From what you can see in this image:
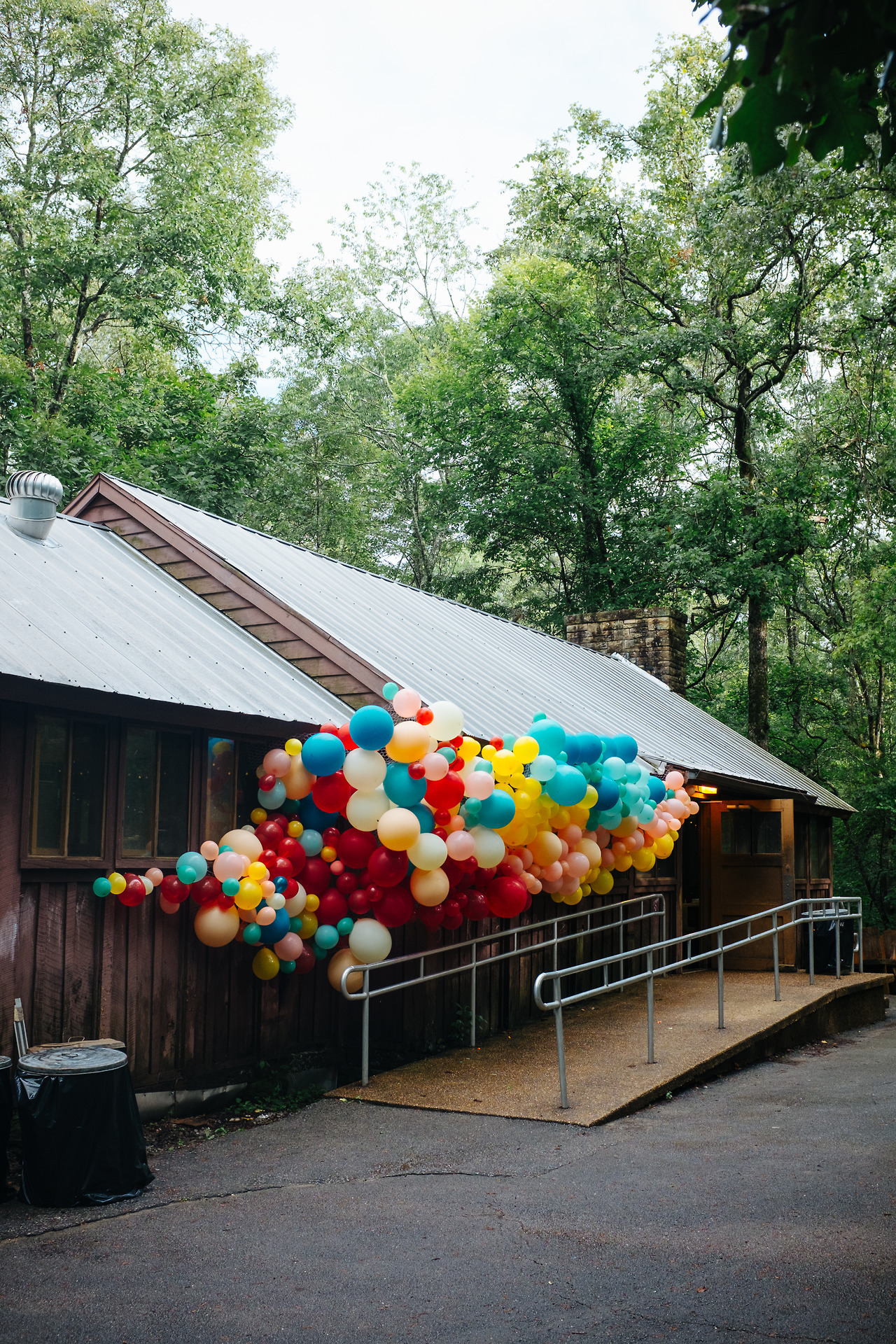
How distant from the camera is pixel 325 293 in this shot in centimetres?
2956

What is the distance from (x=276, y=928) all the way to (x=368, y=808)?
1068mm

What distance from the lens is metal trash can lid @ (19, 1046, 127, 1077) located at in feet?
19.1

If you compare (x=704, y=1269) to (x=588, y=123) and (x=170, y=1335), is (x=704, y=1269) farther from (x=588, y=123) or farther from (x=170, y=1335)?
(x=588, y=123)

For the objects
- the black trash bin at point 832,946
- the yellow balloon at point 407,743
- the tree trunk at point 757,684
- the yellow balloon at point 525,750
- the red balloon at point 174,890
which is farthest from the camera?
the tree trunk at point 757,684

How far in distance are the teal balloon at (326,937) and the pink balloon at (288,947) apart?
0.16 m

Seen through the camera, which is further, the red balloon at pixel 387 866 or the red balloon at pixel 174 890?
the red balloon at pixel 387 866

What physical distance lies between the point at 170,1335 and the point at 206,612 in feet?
23.2

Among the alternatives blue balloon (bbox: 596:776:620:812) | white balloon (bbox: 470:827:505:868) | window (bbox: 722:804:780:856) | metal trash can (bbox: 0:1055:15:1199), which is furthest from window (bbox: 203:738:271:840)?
window (bbox: 722:804:780:856)

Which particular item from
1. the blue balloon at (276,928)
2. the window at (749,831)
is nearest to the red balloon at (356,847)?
the blue balloon at (276,928)

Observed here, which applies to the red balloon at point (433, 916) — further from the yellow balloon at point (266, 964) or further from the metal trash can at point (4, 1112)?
the metal trash can at point (4, 1112)

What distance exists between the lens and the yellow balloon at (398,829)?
7887mm

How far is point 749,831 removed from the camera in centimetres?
1543

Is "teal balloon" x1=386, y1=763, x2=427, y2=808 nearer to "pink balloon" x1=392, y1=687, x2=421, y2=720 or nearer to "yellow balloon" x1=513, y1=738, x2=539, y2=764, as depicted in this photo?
"pink balloon" x1=392, y1=687, x2=421, y2=720

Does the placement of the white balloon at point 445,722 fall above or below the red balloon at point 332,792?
above
